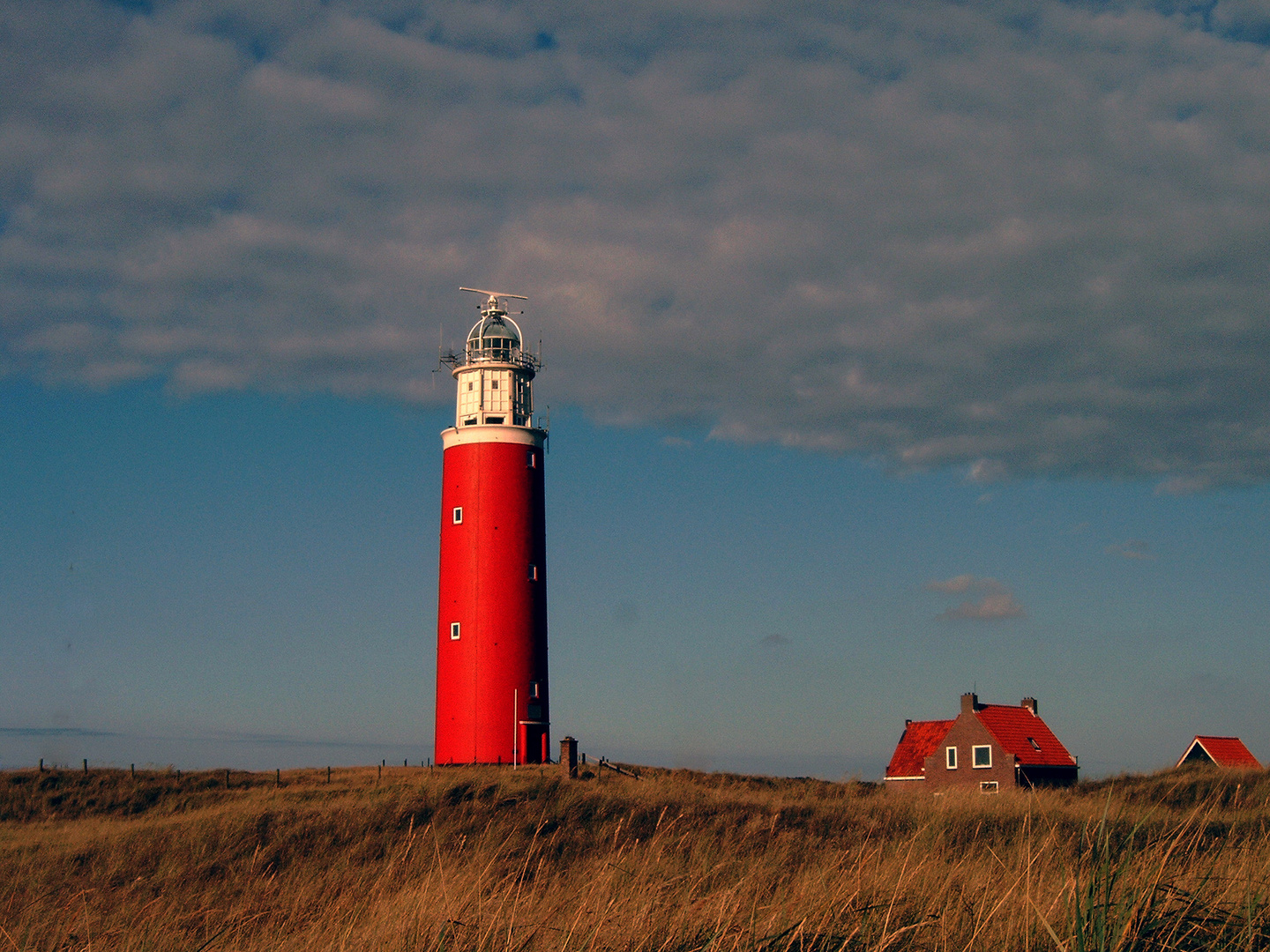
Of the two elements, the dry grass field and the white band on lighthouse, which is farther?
the white band on lighthouse

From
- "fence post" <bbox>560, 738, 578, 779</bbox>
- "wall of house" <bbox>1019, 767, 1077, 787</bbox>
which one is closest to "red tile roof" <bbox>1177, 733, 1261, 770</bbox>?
"wall of house" <bbox>1019, 767, 1077, 787</bbox>

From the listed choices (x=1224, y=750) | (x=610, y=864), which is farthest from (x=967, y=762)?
(x=610, y=864)

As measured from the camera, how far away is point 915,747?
1861 inches

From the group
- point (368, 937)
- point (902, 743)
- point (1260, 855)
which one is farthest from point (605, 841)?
point (902, 743)

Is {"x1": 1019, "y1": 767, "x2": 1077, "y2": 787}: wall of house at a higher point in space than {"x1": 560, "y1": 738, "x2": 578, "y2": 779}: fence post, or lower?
lower

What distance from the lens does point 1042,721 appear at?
46.2 metres

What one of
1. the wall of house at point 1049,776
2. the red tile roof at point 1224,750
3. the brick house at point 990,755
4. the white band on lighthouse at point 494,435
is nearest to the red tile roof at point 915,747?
the brick house at point 990,755

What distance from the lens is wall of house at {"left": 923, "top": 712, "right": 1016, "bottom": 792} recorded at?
42.3 meters

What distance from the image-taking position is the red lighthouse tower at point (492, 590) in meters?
36.2

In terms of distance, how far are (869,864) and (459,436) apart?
31.5 m

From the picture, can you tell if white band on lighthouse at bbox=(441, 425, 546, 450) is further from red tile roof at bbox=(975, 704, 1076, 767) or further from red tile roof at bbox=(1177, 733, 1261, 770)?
red tile roof at bbox=(1177, 733, 1261, 770)

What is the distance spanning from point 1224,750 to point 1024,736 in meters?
7.68

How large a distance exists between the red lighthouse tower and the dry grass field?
9.74 ft

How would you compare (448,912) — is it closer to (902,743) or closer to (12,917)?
(12,917)
